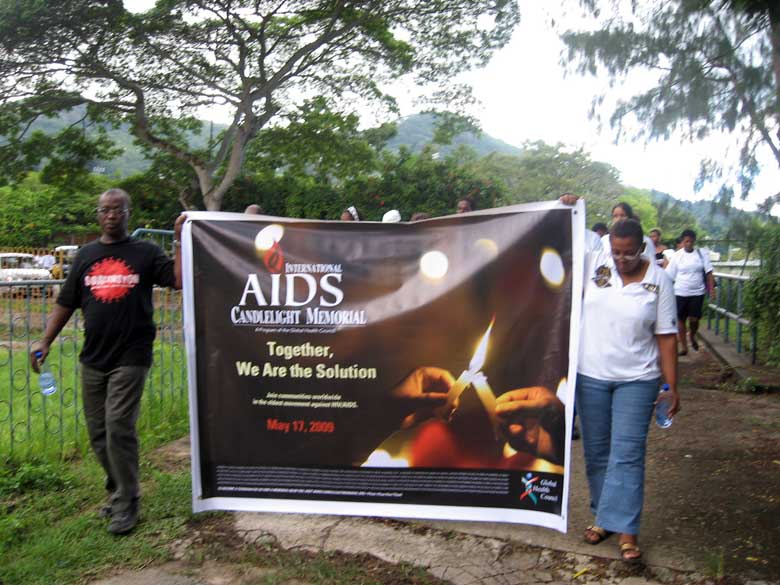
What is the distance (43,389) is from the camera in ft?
14.4

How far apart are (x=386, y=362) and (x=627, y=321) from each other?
120 centimetres

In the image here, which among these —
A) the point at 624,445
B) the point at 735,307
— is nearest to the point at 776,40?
the point at 624,445

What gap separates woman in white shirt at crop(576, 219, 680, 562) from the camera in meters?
3.66

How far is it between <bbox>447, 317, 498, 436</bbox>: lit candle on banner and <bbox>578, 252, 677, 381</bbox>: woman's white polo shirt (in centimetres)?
53

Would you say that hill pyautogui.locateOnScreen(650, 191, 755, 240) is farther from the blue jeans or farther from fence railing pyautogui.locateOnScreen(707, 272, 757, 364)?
fence railing pyautogui.locateOnScreen(707, 272, 757, 364)

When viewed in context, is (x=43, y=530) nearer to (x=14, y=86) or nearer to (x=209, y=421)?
(x=209, y=421)

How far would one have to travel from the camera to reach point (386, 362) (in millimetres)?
3803

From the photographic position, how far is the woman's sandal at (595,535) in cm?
385

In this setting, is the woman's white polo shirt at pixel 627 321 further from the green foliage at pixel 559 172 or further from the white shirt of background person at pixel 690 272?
the green foliage at pixel 559 172

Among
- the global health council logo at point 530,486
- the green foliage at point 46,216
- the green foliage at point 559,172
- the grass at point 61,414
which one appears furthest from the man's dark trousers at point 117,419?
the green foliage at point 559,172

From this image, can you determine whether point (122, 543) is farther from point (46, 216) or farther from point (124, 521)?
point (46, 216)

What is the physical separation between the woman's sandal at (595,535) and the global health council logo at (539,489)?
357 millimetres

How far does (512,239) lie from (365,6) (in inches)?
698

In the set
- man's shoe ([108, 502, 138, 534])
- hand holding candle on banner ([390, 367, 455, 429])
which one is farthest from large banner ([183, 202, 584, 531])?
man's shoe ([108, 502, 138, 534])
